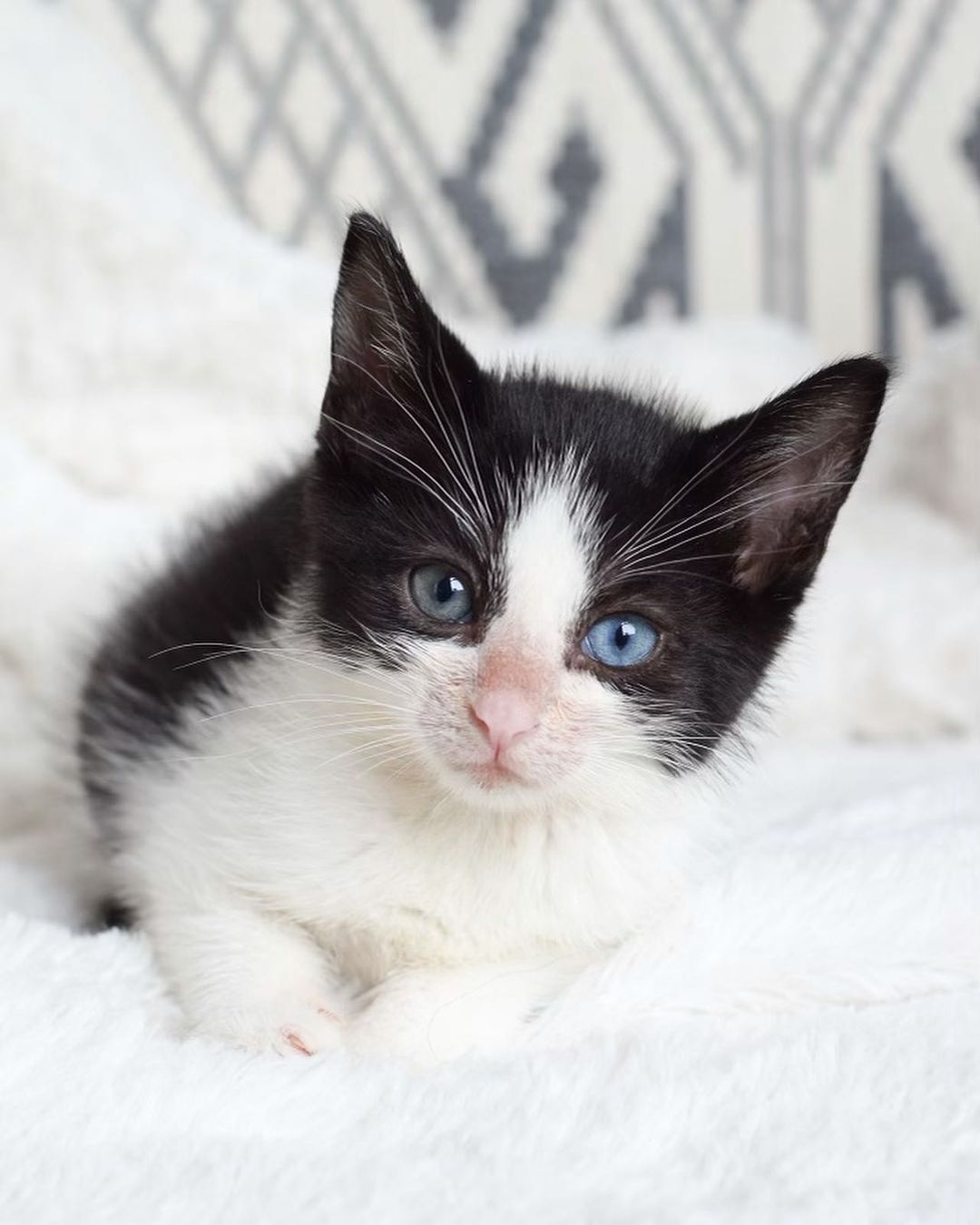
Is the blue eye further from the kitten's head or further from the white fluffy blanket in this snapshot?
the white fluffy blanket

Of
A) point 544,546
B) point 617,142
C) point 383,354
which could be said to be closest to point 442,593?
point 544,546

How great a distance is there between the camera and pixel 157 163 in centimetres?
217

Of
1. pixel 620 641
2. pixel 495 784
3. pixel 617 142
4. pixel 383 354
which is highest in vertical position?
pixel 617 142

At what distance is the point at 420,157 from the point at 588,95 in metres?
0.31

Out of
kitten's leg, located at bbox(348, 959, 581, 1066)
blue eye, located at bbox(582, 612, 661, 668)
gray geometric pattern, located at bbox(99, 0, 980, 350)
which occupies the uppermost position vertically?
gray geometric pattern, located at bbox(99, 0, 980, 350)

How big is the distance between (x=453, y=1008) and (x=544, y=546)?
325 mm

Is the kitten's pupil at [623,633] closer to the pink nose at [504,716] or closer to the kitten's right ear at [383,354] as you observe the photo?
the pink nose at [504,716]

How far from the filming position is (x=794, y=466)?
1027 mm

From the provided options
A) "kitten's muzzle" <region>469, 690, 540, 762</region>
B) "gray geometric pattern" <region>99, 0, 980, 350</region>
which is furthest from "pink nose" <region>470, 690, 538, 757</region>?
"gray geometric pattern" <region>99, 0, 980, 350</region>

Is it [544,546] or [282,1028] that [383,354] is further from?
[282,1028]

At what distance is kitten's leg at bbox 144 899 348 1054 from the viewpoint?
3.17ft

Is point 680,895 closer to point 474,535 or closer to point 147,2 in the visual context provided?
point 474,535

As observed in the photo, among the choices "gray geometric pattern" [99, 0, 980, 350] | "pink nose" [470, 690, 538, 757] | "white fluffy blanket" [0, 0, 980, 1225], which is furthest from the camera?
"gray geometric pattern" [99, 0, 980, 350]

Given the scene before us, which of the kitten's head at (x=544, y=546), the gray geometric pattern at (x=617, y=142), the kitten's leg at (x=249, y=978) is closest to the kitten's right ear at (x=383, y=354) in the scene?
the kitten's head at (x=544, y=546)
